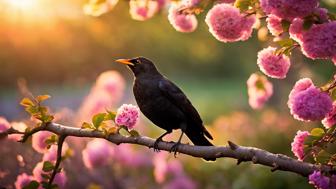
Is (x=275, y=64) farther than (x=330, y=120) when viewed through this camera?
Yes

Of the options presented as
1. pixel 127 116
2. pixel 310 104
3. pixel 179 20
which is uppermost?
pixel 179 20

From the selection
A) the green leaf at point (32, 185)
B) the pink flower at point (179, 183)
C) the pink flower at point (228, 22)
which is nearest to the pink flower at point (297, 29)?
the pink flower at point (228, 22)

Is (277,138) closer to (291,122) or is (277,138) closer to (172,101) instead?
(291,122)

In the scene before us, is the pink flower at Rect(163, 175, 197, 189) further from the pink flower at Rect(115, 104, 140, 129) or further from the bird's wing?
the pink flower at Rect(115, 104, 140, 129)

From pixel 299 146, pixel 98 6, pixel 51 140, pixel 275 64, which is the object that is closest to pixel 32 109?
pixel 51 140

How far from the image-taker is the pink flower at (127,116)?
268cm

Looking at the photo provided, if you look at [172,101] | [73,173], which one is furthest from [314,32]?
[73,173]

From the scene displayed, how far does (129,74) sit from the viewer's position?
1883cm

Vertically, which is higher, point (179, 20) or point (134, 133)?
point (179, 20)

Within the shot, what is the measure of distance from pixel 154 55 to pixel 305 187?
47.2 feet

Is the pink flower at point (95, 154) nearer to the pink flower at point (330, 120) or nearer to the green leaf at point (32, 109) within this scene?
the green leaf at point (32, 109)

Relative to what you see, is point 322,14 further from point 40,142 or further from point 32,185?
point 40,142

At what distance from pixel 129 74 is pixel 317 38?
55.0 feet

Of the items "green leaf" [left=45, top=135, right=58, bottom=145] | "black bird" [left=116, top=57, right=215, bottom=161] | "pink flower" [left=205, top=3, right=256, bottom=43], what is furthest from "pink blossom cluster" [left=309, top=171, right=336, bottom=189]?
"green leaf" [left=45, top=135, right=58, bottom=145]
